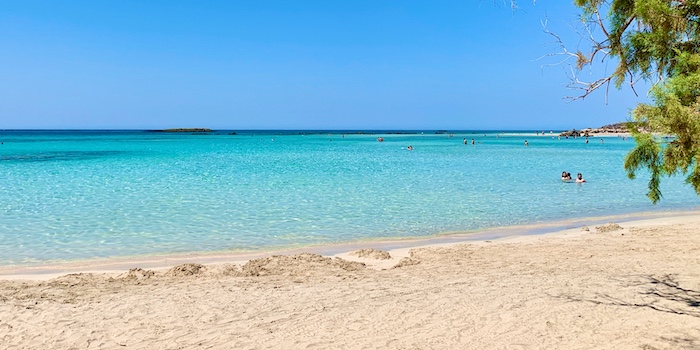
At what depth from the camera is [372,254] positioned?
9.74 metres

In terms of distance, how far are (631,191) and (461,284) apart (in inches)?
635

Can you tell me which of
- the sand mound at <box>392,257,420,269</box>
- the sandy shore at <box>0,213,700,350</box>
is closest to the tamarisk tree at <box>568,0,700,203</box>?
the sandy shore at <box>0,213,700,350</box>

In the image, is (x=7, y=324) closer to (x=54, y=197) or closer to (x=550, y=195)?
(x=54, y=197)

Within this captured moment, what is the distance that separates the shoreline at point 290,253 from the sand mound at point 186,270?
0.56 meters

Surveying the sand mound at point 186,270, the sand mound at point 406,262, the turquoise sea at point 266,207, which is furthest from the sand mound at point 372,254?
the sand mound at point 186,270

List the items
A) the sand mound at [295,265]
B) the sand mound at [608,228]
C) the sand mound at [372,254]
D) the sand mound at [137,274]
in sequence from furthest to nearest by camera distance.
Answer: the sand mound at [608,228] < the sand mound at [372,254] < the sand mound at [295,265] < the sand mound at [137,274]

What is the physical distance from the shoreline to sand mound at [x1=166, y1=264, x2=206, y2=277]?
56cm

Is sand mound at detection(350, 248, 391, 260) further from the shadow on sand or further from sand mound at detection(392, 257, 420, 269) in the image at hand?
the shadow on sand

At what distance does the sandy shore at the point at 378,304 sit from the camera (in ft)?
17.3

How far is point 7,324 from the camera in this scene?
18.8ft

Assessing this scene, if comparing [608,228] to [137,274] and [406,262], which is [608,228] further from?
[137,274]

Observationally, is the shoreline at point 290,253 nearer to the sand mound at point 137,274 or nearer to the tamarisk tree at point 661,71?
the sand mound at point 137,274

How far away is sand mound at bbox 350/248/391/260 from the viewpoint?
9.60 metres

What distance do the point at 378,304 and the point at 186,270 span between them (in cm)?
358
